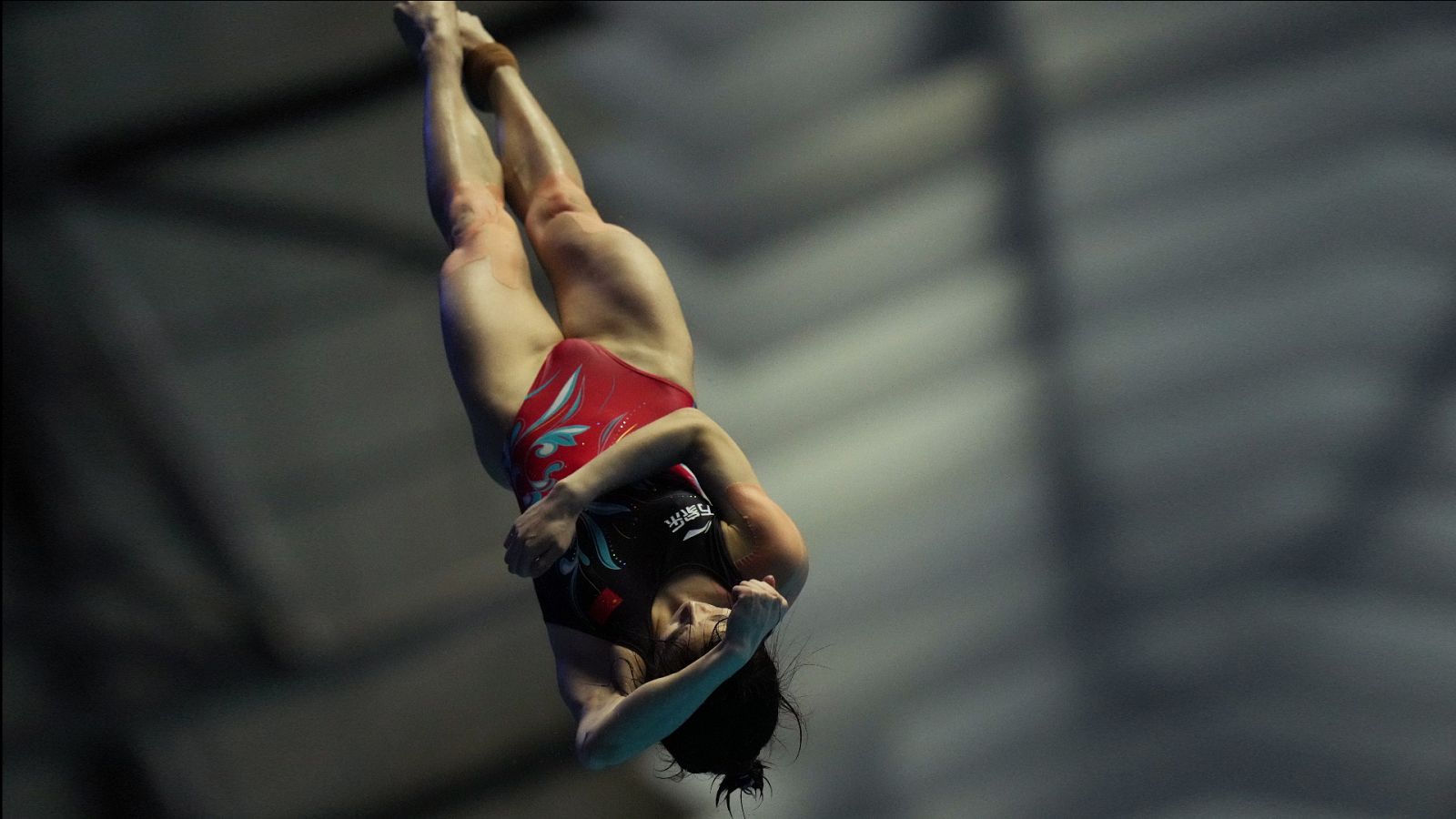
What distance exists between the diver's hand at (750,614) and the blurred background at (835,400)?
1769 mm

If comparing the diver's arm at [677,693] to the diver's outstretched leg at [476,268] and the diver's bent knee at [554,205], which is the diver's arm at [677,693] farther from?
the diver's bent knee at [554,205]

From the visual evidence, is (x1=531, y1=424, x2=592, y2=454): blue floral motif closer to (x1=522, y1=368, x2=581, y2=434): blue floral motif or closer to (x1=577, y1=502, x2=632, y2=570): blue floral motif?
(x1=522, y1=368, x2=581, y2=434): blue floral motif

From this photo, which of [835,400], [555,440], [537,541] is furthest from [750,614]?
[835,400]

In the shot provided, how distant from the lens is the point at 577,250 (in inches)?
134

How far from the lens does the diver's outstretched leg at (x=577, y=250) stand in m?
3.27

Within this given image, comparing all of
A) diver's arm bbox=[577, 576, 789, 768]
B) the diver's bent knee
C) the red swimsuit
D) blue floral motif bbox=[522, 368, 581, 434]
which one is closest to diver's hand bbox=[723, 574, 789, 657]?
diver's arm bbox=[577, 576, 789, 768]

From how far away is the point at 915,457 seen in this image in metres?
4.48

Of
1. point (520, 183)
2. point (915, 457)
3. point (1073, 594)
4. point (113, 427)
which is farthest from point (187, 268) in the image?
point (1073, 594)

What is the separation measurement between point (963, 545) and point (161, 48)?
353cm

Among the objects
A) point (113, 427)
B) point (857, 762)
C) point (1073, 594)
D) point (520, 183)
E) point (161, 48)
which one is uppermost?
point (161, 48)

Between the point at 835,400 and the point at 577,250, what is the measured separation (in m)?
1.42

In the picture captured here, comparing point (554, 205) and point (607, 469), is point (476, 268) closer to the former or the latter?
point (554, 205)

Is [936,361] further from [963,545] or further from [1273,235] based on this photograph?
[1273,235]

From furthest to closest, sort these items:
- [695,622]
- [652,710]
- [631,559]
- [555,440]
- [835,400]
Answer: [835,400] < [555,440] < [631,559] < [695,622] < [652,710]
